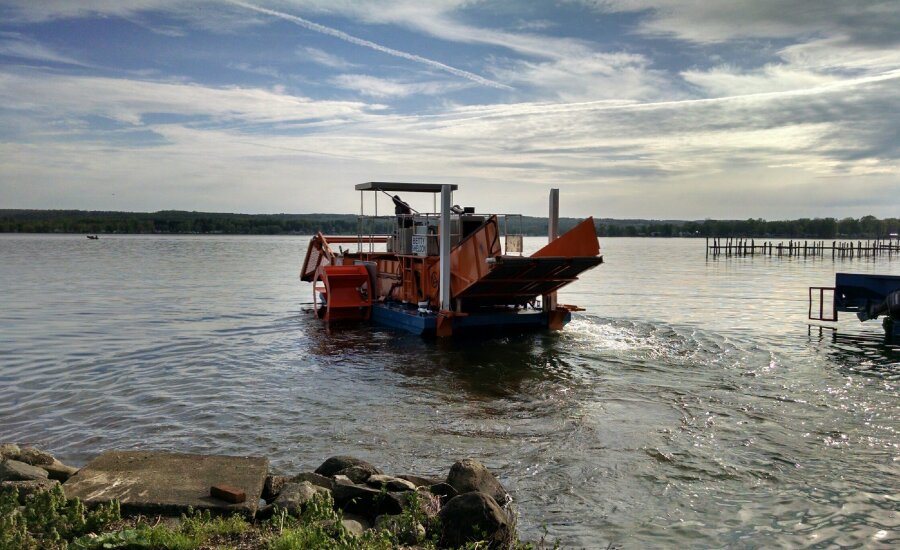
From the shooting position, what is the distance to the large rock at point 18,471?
21.8ft

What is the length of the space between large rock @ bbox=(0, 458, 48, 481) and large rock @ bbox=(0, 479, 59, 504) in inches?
7.0

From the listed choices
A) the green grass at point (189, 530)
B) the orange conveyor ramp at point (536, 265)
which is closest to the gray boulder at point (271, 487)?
the green grass at point (189, 530)

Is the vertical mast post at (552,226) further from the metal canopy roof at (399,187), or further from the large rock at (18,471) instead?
the large rock at (18,471)

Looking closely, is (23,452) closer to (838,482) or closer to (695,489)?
(695,489)

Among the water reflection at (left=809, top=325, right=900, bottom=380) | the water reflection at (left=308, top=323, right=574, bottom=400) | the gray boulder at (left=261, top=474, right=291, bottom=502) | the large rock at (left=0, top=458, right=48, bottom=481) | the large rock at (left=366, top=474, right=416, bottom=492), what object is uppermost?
the large rock at (left=0, top=458, right=48, bottom=481)

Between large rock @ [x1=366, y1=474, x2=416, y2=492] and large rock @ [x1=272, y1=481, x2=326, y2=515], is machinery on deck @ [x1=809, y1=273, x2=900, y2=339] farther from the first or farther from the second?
large rock @ [x1=272, y1=481, x2=326, y2=515]

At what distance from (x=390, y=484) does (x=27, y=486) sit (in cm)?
335

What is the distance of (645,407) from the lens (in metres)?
12.0

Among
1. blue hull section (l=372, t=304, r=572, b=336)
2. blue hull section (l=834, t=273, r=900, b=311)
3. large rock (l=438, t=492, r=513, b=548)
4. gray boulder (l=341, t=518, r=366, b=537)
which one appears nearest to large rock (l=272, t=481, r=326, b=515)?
gray boulder (l=341, t=518, r=366, b=537)

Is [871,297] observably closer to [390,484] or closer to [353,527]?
[390,484]

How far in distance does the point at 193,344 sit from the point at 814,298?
28238 mm

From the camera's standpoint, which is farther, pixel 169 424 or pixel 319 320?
pixel 319 320

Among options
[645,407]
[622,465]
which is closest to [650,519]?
[622,465]

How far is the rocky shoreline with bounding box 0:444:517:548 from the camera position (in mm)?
6098
